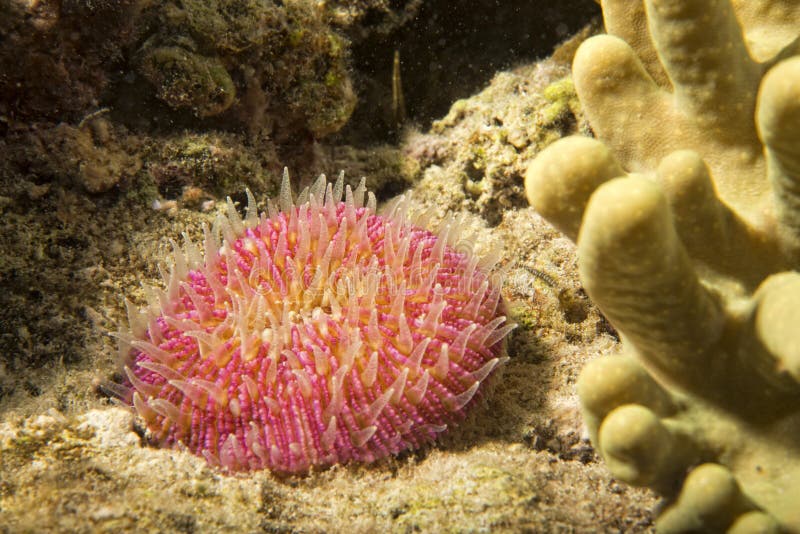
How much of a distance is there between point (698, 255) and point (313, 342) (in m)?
1.83

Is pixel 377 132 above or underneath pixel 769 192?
above

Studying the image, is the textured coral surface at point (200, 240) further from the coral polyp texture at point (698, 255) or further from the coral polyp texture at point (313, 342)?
the coral polyp texture at point (698, 255)

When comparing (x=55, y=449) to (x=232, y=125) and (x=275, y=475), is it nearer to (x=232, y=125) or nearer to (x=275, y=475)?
(x=275, y=475)

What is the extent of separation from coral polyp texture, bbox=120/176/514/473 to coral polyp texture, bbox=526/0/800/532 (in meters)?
0.96

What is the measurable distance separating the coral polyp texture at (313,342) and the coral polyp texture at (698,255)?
96 centimetres

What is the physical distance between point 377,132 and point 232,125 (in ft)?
6.03

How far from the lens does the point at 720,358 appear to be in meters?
2.06

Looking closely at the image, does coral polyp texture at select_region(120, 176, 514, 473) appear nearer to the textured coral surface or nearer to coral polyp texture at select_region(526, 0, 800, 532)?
the textured coral surface

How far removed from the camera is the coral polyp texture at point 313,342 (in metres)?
2.54

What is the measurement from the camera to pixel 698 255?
2.20 meters

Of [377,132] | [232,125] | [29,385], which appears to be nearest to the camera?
[29,385]

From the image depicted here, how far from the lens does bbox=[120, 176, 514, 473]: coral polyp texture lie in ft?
8.32

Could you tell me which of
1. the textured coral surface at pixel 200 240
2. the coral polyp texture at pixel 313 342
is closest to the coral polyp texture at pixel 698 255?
the textured coral surface at pixel 200 240

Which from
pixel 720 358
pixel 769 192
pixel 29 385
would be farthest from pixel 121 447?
pixel 769 192
